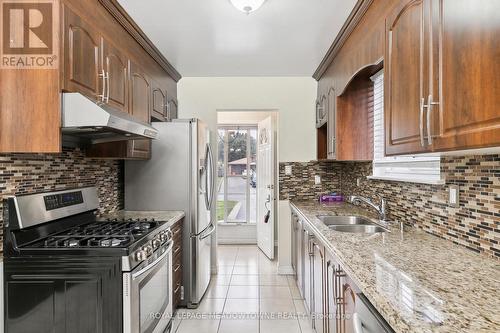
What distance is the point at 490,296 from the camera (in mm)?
1038

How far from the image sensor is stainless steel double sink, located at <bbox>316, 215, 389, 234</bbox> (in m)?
2.40

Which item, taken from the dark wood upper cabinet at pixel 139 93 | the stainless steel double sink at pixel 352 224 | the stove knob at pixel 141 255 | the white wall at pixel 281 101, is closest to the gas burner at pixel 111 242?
the stove knob at pixel 141 255

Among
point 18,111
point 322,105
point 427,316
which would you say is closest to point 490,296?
point 427,316

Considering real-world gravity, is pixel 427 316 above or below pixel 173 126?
below

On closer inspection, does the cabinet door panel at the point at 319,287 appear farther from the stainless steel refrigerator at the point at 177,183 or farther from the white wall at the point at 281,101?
the white wall at the point at 281,101

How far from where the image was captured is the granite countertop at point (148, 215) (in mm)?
2686

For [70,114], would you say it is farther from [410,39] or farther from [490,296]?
[490,296]

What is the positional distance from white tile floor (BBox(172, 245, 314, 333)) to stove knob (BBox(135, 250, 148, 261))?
1068 millimetres

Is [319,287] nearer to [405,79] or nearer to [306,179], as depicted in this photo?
[405,79]

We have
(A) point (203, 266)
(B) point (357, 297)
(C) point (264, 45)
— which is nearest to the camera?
(B) point (357, 297)

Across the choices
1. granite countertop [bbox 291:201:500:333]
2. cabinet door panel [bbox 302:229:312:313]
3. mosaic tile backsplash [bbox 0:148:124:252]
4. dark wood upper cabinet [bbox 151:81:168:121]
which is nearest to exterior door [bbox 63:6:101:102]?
mosaic tile backsplash [bbox 0:148:124:252]

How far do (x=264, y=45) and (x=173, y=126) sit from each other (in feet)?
3.72

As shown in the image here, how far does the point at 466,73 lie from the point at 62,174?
2.38 metres

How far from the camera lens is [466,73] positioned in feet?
3.47
